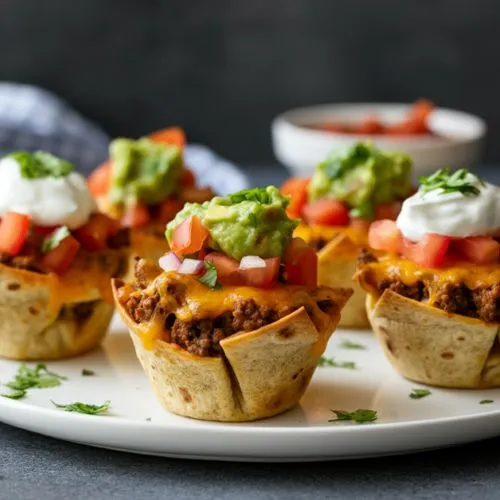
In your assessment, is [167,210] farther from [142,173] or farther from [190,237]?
[190,237]

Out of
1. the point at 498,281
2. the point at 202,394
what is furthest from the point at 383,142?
the point at 202,394

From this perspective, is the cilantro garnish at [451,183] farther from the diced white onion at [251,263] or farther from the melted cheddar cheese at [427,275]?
the diced white onion at [251,263]

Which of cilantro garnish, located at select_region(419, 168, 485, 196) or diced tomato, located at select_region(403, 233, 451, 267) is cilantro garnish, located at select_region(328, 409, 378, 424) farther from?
cilantro garnish, located at select_region(419, 168, 485, 196)

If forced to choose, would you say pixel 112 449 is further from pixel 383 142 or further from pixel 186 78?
pixel 186 78

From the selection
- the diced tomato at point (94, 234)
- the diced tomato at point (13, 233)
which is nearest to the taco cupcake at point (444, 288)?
the diced tomato at point (94, 234)

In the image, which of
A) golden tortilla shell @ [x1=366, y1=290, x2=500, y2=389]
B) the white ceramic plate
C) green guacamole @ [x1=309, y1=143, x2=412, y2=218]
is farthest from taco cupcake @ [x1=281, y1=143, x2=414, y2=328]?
golden tortilla shell @ [x1=366, y1=290, x2=500, y2=389]

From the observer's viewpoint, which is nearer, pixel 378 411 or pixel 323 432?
pixel 323 432
